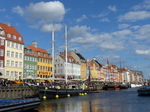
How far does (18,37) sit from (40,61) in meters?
15.9

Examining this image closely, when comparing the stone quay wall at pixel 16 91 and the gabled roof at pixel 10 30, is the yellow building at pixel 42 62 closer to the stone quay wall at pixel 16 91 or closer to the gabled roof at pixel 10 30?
the gabled roof at pixel 10 30

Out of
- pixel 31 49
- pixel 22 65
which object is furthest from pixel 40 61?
pixel 22 65

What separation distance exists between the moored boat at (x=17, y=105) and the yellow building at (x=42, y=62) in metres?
58.3

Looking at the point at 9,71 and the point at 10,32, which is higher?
the point at 10,32

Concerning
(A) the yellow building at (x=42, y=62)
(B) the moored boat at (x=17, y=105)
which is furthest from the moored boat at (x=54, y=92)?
(A) the yellow building at (x=42, y=62)

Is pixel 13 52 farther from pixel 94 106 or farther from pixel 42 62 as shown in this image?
pixel 94 106

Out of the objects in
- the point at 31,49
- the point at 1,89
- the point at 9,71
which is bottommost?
the point at 1,89

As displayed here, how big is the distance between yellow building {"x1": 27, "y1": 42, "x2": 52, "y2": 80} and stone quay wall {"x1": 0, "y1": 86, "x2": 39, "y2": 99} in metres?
35.3

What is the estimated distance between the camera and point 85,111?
3256 cm

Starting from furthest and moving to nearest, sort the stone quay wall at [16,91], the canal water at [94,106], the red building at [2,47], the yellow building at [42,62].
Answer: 1. the yellow building at [42,62]
2. the red building at [2,47]
3. the stone quay wall at [16,91]
4. the canal water at [94,106]

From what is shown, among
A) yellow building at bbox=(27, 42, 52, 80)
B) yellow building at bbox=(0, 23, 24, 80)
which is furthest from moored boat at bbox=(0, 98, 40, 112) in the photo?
yellow building at bbox=(27, 42, 52, 80)

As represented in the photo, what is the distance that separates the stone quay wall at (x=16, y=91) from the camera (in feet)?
148

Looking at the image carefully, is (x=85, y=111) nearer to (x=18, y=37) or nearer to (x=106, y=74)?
(x=18, y=37)

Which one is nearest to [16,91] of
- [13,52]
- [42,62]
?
[13,52]
